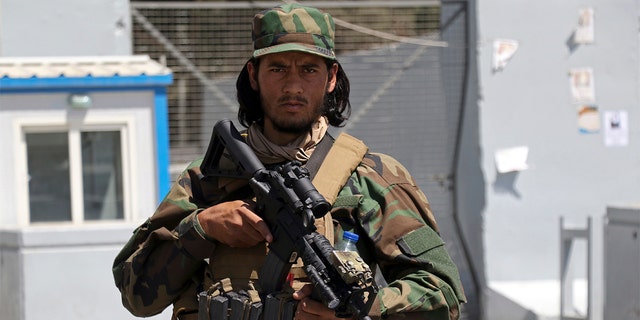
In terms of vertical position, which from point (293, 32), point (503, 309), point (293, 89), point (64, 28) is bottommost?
point (503, 309)

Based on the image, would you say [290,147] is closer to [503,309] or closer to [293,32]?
[293,32]

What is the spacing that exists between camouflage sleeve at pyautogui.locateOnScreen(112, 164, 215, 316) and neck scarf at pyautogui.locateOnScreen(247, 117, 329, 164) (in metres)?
0.21

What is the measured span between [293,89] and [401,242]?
46cm

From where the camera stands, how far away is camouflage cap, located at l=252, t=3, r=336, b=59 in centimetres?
260

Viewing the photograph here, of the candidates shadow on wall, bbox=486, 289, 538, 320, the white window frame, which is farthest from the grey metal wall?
shadow on wall, bbox=486, 289, 538, 320

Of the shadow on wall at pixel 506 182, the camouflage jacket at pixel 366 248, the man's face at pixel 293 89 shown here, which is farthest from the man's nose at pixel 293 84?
the shadow on wall at pixel 506 182

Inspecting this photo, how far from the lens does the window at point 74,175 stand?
6.50 m

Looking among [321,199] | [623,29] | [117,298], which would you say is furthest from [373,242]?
[623,29]

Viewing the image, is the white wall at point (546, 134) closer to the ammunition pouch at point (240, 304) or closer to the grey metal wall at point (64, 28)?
the grey metal wall at point (64, 28)

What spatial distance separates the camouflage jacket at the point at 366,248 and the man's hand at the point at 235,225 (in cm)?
5

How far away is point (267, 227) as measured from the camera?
2484mm

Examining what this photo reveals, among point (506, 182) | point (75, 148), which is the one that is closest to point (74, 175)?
point (75, 148)

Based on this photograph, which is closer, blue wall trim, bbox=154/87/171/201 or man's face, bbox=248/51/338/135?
man's face, bbox=248/51/338/135

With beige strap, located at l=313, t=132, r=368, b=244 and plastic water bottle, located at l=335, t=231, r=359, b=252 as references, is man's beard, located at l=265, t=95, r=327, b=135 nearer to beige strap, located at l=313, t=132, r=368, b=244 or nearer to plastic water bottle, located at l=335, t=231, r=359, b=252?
beige strap, located at l=313, t=132, r=368, b=244
